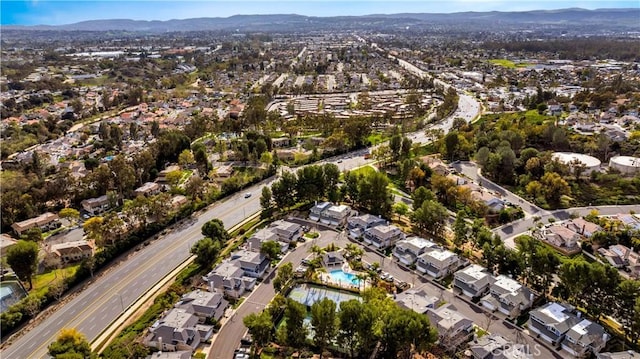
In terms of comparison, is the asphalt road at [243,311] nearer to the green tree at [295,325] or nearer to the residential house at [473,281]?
the green tree at [295,325]

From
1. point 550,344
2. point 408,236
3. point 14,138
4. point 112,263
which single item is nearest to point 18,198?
point 112,263

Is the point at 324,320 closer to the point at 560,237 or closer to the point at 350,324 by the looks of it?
the point at 350,324

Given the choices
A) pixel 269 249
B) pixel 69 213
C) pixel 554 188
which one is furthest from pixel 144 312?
pixel 554 188

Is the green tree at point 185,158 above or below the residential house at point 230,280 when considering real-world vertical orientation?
above

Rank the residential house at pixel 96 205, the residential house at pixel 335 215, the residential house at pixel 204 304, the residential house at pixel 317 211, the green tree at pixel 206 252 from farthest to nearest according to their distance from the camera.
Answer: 1. the residential house at pixel 96 205
2. the residential house at pixel 317 211
3. the residential house at pixel 335 215
4. the green tree at pixel 206 252
5. the residential house at pixel 204 304

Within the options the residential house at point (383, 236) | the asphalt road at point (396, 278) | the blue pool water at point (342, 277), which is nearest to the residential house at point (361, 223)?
the residential house at point (383, 236)

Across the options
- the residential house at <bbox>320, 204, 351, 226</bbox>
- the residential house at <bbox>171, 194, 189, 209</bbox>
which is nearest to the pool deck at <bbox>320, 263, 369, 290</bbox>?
the residential house at <bbox>320, 204, 351, 226</bbox>
